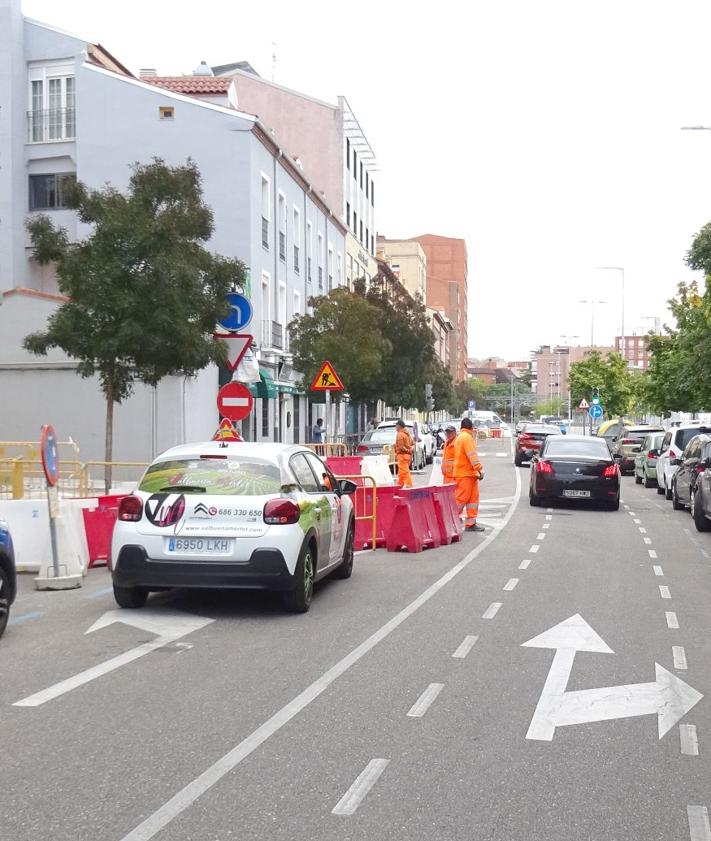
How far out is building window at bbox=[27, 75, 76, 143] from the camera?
128 feet

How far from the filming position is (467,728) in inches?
252

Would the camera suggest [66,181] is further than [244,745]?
Yes

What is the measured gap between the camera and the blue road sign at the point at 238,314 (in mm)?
18172

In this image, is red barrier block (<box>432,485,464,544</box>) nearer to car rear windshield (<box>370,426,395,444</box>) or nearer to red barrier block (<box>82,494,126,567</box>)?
red barrier block (<box>82,494,126,567</box>)

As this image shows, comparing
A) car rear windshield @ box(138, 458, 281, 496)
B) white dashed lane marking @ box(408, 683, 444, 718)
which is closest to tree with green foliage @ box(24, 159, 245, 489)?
car rear windshield @ box(138, 458, 281, 496)

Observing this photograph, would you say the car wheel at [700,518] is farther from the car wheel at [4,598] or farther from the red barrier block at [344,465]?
the car wheel at [4,598]

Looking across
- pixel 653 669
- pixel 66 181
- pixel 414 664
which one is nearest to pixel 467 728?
pixel 414 664

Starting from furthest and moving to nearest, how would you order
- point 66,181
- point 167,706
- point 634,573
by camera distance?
point 66,181 < point 634,573 < point 167,706

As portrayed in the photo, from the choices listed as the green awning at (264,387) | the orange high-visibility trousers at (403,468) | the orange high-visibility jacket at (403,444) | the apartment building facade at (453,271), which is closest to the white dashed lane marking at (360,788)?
the orange high-visibility trousers at (403,468)

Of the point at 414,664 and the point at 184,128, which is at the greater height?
the point at 184,128

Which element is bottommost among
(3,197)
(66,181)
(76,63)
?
(66,181)

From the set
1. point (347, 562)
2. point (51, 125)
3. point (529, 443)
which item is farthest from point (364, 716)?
point (529, 443)

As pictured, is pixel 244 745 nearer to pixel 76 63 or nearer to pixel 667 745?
pixel 667 745

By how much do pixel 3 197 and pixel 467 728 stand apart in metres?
36.1
